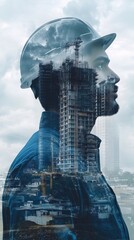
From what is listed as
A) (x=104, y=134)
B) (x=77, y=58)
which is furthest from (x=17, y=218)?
(x=77, y=58)

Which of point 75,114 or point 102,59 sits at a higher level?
point 102,59

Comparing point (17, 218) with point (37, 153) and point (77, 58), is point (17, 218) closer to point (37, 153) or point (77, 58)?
point (37, 153)

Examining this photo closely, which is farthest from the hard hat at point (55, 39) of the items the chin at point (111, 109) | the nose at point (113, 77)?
the chin at point (111, 109)

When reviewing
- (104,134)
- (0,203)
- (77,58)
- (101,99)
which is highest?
(77,58)

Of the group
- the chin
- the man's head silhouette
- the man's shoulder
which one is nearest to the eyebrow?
the man's head silhouette

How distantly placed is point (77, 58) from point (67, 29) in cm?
16

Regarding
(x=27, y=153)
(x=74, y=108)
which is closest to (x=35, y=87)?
(x=74, y=108)

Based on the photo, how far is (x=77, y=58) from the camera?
214cm

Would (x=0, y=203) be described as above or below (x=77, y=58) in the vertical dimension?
below

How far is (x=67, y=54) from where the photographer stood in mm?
2152

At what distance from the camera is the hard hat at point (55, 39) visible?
2146 mm

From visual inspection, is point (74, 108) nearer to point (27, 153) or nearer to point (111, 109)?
point (111, 109)

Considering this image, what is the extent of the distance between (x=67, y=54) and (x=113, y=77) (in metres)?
0.27

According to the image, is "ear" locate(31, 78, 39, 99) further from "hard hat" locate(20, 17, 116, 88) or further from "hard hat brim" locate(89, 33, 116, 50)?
"hard hat brim" locate(89, 33, 116, 50)
